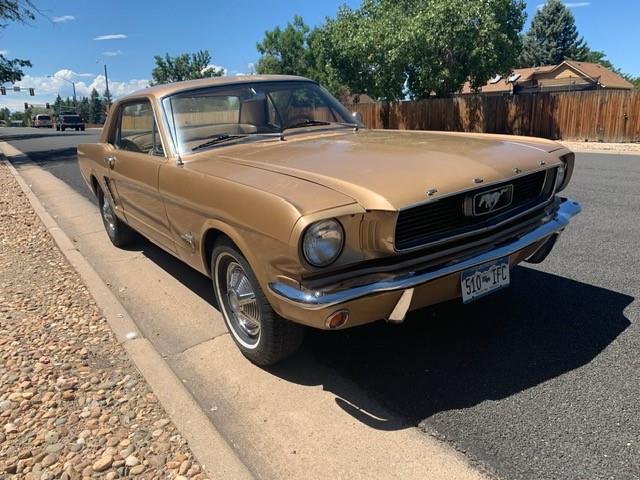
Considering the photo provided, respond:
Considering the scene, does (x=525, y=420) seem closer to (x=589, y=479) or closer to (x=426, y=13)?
(x=589, y=479)

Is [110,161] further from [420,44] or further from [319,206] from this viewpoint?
[420,44]

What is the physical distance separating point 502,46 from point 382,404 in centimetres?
2472

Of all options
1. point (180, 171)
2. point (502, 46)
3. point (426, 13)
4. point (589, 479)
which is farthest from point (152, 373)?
point (502, 46)

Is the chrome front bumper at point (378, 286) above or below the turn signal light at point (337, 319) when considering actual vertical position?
above

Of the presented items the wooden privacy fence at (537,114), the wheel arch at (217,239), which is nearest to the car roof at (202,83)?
the wheel arch at (217,239)

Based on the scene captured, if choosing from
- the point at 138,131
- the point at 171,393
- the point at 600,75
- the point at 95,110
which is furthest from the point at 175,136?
the point at 95,110

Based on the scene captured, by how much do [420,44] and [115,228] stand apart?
2072 centimetres

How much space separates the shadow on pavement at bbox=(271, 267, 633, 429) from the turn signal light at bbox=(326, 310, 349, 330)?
0.52 meters

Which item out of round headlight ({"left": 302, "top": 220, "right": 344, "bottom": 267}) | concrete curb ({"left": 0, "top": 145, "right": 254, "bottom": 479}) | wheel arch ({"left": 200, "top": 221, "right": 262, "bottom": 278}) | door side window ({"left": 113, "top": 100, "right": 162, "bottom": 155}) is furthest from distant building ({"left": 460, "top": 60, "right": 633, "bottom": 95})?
round headlight ({"left": 302, "top": 220, "right": 344, "bottom": 267})

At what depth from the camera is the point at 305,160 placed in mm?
3176

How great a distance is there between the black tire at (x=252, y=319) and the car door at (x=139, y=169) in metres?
0.79

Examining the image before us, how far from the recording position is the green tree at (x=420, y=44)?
2289cm

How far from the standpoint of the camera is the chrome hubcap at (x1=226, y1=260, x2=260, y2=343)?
3111 millimetres

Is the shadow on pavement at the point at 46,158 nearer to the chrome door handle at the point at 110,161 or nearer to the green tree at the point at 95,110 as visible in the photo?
the chrome door handle at the point at 110,161
